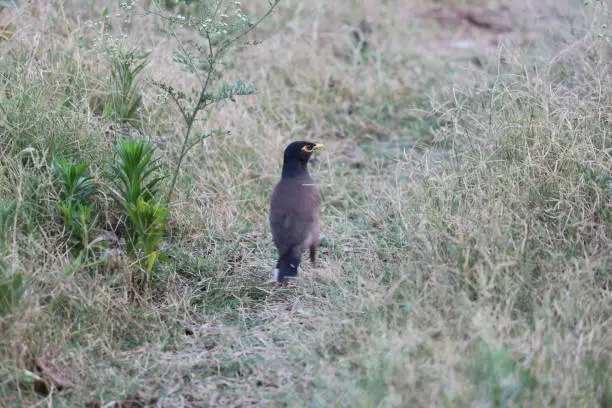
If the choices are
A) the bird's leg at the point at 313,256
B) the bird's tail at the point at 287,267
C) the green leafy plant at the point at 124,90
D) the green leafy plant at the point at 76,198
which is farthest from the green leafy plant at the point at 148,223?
the green leafy plant at the point at 124,90

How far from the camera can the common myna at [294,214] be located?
14.3ft

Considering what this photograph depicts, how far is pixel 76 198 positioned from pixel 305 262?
4.68ft

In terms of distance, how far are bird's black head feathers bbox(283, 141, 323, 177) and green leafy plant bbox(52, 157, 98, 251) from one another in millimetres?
1151

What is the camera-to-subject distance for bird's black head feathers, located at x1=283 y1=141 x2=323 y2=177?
4.81 meters

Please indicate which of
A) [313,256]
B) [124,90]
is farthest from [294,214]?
[124,90]

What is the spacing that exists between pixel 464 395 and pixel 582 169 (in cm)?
189

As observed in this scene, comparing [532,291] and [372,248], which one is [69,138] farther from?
[532,291]

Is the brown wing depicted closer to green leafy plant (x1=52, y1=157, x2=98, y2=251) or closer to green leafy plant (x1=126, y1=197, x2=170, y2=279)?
green leafy plant (x1=126, y1=197, x2=170, y2=279)

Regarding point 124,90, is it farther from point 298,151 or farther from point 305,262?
point 305,262

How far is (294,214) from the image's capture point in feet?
14.8

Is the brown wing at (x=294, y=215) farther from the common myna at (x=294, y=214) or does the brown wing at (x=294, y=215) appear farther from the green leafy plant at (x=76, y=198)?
the green leafy plant at (x=76, y=198)

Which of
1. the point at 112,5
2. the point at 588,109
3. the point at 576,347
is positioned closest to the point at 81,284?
the point at 576,347

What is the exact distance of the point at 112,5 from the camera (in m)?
6.91

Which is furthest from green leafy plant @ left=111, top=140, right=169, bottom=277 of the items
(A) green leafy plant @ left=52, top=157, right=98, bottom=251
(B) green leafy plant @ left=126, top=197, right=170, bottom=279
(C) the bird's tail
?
(C) the bird's tail
